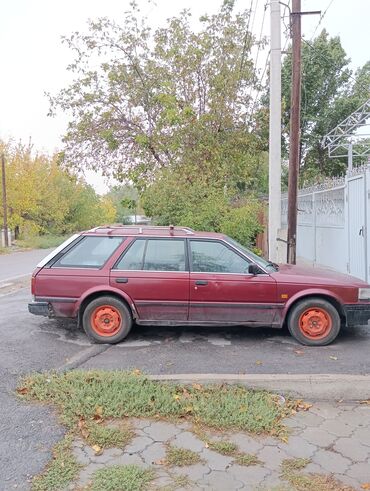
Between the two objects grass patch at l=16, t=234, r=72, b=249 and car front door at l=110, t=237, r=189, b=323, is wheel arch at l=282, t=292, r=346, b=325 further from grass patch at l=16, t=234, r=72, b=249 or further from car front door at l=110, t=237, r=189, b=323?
grass patch at l=16, t=234, r=72, b=249

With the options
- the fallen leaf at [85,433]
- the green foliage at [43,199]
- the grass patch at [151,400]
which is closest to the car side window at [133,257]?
the grass patch at [151,400]

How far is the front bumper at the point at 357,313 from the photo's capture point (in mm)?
5574

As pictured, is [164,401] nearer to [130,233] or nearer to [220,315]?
[220,315]

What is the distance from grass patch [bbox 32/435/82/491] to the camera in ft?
9.36

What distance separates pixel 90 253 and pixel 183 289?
1.34 metres

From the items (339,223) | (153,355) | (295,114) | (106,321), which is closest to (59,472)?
(153,355)

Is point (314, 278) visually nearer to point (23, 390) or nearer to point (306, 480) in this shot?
point (306, 480)

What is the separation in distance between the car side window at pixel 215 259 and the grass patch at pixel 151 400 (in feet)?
5.72

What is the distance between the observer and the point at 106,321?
5855 mm

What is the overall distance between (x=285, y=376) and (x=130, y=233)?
2767mm

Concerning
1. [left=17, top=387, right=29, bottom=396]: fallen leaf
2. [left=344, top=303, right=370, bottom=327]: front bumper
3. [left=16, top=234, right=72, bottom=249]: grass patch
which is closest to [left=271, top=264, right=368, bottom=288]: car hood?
[left=344, top=303, right=370, bottom=327]: front bumper

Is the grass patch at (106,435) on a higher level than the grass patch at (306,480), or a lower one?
higher

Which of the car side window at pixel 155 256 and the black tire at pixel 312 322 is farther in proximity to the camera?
the car side window at pixel 155 256

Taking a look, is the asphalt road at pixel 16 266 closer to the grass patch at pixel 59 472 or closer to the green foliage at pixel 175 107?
the green foliage at pixel 175 107
